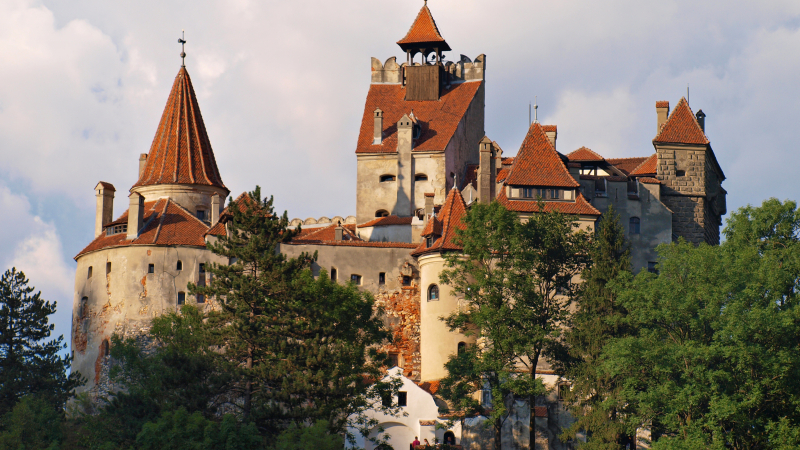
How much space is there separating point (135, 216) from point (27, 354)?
10403mm

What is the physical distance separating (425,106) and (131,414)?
1302 inches

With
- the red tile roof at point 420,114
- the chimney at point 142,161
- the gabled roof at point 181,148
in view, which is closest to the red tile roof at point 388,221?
the red tile roof at point 420,114

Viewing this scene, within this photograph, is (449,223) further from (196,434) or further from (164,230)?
(196,434)

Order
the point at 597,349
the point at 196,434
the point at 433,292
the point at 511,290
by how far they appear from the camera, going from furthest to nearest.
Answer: the point at 433,292 < the point at 511,290 < the point at 597,349 < the point at 196,434

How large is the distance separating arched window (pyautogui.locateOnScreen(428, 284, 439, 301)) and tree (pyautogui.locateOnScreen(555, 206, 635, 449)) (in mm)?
8677

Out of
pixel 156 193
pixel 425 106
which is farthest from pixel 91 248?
pixel 425 106

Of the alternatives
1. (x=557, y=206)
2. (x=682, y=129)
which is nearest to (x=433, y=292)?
(x=557, y=206)

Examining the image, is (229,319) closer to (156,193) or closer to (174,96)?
(156,193)

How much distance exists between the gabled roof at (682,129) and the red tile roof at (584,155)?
126 inches

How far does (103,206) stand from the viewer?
233 ft

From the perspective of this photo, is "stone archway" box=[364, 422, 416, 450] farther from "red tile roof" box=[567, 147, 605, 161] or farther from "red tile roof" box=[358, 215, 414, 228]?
"red tile roof" box=[567, 147, 605, 161]

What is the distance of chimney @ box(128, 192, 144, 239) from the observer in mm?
67812

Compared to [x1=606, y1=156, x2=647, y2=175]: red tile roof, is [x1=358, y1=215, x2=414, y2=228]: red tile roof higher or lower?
lower

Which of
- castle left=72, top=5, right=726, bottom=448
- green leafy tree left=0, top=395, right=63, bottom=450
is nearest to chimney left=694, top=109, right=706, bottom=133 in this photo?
castle left=72, top=5, right=726, bottom=448
